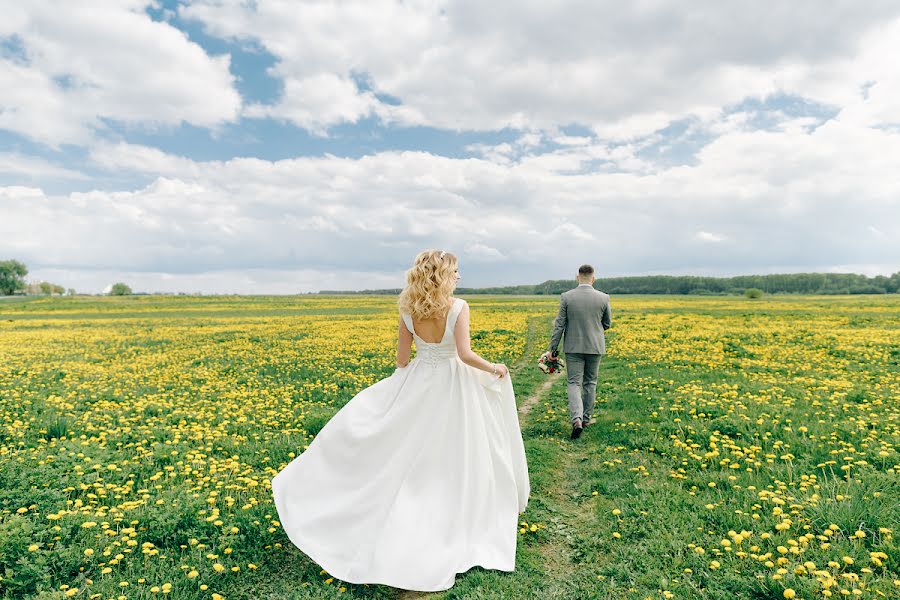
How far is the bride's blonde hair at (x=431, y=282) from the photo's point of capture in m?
5.30

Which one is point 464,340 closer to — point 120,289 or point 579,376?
point 579,376

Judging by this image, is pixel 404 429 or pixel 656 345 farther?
pixel 656 345

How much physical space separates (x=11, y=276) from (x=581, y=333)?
712 ft

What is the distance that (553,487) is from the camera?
7.38 m

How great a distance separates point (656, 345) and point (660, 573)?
17.7 m

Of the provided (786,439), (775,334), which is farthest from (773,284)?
(786,439)

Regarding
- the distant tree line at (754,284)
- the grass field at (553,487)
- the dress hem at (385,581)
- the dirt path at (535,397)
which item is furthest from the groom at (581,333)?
the distant tree line at (754,284)

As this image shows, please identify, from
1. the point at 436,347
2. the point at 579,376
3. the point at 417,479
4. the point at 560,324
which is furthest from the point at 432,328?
the point at 579,376

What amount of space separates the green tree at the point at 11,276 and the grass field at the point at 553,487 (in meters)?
202

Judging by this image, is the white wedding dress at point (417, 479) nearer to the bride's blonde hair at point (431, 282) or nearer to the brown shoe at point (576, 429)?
the bride's blonde hair at point (431, 282)

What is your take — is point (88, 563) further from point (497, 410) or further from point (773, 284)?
point (773, 284)

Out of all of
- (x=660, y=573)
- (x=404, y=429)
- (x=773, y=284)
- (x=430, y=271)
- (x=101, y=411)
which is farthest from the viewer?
(x=773, y=284)

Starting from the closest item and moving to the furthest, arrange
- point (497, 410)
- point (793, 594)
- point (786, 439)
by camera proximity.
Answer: point (793, 594)
point (497, 410)
point (786, 439)

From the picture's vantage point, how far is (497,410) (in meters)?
6.05
